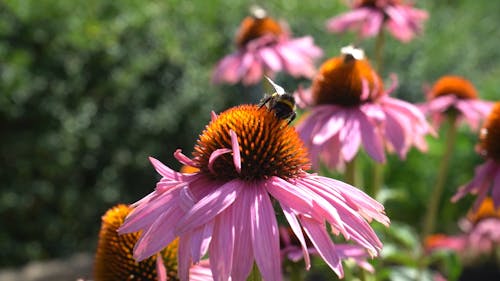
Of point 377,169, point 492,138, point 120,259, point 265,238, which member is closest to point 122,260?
point 120,259

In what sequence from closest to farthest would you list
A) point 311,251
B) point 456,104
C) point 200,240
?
point 200,240 < point 311,251 < point 456,104

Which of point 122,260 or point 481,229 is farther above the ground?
point 122,260

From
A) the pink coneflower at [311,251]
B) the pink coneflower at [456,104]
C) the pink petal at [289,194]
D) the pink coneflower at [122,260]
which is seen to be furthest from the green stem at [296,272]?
the pink coneflower at [456,104]

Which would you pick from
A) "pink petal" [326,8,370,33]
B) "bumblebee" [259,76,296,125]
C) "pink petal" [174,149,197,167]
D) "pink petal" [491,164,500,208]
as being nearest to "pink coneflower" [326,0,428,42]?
"pink petal" [326,8,370,33]

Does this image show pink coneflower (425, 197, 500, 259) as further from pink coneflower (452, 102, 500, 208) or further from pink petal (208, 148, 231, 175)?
pink petal (208, 148, 231, 175)

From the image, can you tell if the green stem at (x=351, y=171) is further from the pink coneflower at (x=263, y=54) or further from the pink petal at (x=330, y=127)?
the pink coneflower at (x=263, y=54)

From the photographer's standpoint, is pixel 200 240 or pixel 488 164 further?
pixel 488 164

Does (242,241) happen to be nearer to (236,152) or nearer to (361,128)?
(236,152)

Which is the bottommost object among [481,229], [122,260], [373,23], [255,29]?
[481,229]
